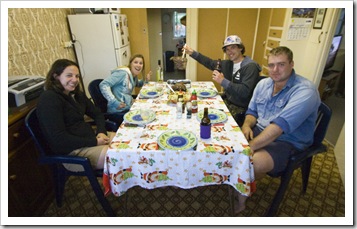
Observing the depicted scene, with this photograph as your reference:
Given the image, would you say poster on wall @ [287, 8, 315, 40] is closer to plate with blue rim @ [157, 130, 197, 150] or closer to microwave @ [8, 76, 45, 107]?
plate with blue rim @ [157, 130, 197, 150]

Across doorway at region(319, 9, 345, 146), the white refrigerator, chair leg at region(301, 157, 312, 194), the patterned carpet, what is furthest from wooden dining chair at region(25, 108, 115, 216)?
doorway at region(319, 9, 345, 146)

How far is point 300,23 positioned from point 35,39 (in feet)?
10.8

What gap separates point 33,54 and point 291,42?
10.8ft

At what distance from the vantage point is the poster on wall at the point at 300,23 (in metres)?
2.50

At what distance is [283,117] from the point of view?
1.18m

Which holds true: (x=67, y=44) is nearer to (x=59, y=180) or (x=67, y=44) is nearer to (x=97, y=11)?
(x=97, y=11)

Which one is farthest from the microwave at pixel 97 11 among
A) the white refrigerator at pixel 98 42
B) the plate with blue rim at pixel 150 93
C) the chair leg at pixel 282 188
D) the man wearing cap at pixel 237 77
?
the chair leg at pixel 282 188

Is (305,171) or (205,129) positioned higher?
(205,129)

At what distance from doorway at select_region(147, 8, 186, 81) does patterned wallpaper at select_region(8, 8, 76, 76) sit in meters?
2.25

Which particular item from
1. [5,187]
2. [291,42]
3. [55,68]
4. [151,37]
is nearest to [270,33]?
[291,42]

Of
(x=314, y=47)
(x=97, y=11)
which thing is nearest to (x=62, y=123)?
(x=97, y=11)

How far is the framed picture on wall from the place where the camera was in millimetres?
2290

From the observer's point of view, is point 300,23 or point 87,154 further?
point 300,23

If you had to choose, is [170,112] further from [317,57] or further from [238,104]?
[317,57]
